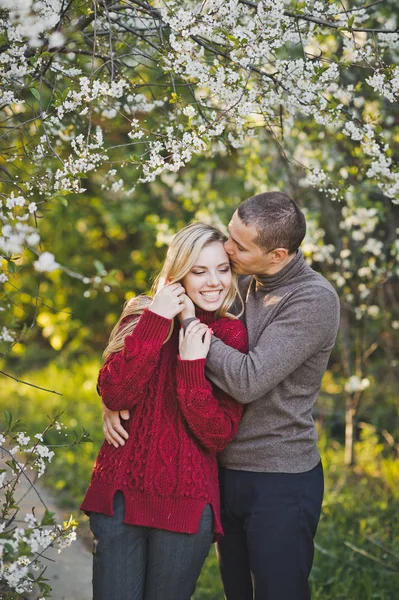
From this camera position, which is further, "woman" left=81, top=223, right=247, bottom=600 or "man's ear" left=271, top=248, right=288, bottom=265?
"man's ear" left=271, top=248, right=288, bottom=265

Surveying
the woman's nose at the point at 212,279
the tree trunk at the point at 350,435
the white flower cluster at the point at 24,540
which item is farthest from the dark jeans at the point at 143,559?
the tree trunk at the point at 350,435

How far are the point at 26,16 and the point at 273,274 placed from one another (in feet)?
3.81

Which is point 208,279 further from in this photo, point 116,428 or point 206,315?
point 116,428

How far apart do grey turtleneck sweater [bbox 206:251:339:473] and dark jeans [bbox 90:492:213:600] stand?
0.32 meters

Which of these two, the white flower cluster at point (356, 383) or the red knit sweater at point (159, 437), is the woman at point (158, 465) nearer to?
the red knit sweater at point (159, 437)

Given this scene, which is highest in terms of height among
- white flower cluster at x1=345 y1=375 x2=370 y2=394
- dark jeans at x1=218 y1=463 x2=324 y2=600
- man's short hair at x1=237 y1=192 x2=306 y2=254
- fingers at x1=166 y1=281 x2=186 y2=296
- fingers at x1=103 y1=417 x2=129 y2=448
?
man's short hair at x1=237 y1=192 x2=306 y2=254

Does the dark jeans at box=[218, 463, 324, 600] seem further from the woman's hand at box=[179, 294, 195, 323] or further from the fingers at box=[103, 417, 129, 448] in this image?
the woman's hand at box=[179, 294, 195, 323]

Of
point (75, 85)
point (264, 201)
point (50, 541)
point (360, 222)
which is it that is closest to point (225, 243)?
point (264, 201)

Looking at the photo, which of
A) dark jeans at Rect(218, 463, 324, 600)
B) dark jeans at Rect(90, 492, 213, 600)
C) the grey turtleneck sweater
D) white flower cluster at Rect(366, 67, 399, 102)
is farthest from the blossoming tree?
dark jeans at Rect(218, 463, 324, 600)

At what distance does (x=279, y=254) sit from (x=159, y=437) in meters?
0.74

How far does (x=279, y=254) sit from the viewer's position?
230cm

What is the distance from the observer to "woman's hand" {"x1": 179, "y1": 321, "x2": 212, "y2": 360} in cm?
212

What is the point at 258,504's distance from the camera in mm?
2234

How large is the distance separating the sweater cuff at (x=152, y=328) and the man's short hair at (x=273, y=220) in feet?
1.39
